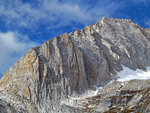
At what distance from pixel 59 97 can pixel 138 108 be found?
20184mm

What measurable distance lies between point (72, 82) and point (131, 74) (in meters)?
24.3

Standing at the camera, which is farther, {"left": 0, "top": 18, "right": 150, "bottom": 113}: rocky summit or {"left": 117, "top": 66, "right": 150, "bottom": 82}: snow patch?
{"left": 117, "top": 66, "right": 150, "bottom": 82}: snow patch

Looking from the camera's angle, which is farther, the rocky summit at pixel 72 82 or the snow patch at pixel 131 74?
the snow patch at pixel 131 74

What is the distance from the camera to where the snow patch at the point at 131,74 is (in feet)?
280

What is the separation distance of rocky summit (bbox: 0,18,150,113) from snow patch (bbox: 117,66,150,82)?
5.19 feet

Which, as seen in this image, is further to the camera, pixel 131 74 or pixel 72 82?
pixel 131 74

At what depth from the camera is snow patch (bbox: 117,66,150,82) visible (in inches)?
3356

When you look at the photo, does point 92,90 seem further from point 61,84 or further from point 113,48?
point 113,48

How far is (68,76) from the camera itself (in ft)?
248

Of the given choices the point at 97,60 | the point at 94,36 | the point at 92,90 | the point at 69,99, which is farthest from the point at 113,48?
the point at 69,99

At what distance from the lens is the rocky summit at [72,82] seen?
219 feet

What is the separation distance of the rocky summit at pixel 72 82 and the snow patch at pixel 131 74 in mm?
1582

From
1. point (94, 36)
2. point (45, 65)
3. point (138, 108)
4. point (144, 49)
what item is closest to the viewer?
point (138, 108)

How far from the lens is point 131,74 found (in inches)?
3524
